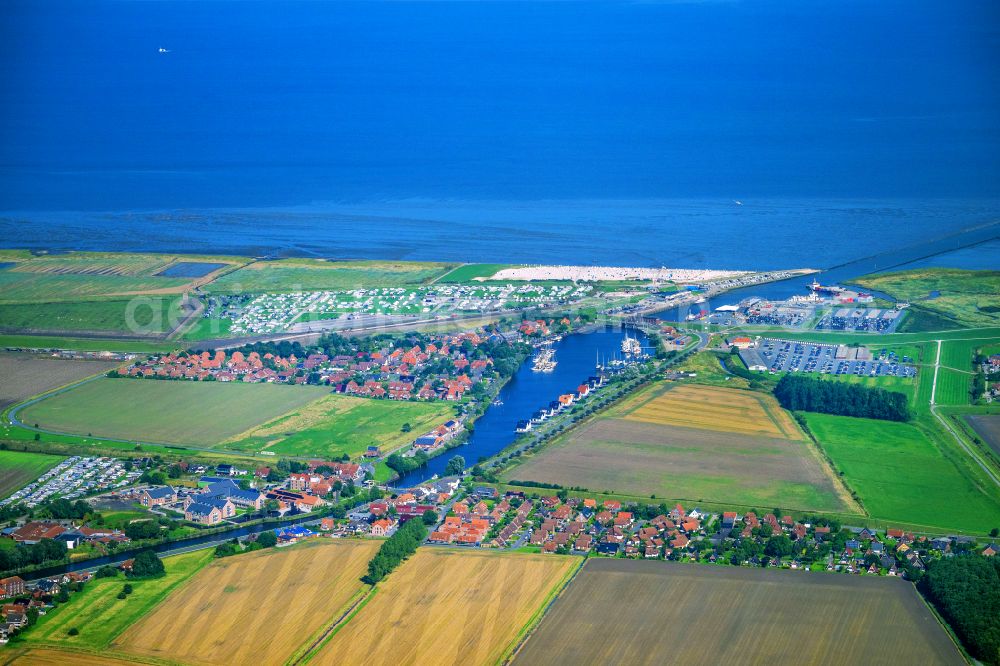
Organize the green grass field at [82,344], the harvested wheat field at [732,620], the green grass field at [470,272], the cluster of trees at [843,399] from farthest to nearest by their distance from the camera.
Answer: the green grass field at [470,272]
the green grass field at [82,344]
the cluster of trees at [843,399]
the harvested wheat field at [732,620]

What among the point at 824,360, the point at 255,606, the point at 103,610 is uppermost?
the point at 824,360

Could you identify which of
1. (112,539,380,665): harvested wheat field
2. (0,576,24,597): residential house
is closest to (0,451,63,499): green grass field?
(0,576,24,597): residential house

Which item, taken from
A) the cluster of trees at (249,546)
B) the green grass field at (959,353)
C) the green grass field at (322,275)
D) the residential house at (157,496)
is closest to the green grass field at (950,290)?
the green grass field at (959,353)

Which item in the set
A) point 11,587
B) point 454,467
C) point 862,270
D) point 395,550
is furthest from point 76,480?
point 862,270

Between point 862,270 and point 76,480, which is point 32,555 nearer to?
point 76,480

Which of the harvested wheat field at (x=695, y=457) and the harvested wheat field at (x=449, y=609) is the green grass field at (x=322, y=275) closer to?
the harvested wheat field at (x=695, y=457)

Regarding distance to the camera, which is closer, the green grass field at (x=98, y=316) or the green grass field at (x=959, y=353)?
the green grass field at (x=959, y=353)

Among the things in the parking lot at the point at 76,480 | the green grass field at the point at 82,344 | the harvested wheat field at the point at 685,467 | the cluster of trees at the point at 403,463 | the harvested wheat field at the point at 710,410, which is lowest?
the parking lot at the point at 76,480

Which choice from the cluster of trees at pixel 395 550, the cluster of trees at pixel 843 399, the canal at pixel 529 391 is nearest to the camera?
the cluster of trees at pixel 395 550
